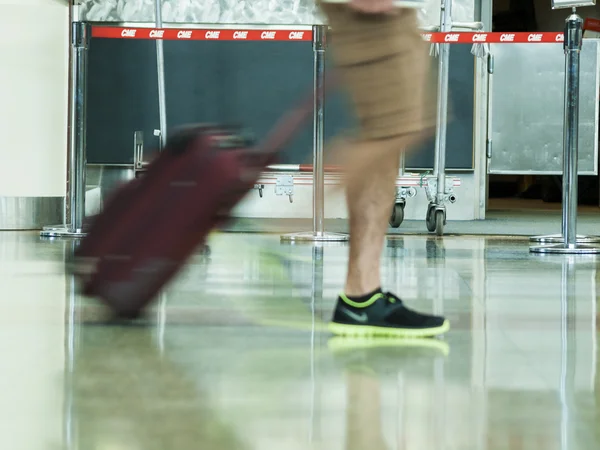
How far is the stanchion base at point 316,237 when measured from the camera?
514 cm

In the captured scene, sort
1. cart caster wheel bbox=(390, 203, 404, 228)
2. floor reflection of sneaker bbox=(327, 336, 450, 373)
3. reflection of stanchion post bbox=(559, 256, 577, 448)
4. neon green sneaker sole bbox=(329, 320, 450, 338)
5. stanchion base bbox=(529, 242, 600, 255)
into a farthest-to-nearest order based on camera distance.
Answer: cart caster wheel bbox=(390, 203, 404, 228) < stanchion base bbox=(529, 242, 600, 255) < neon green sneaker sole bbox=(329, 320, 450, 338) < floor reflection of sneaker bbox=(327, 336, 450, 373) < reflection of stanchion post bbox=(559, 256, 577, 448)

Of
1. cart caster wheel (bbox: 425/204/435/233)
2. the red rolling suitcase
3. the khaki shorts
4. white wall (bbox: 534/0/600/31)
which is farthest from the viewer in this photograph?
white wall (bbox: 534/0/600/31)

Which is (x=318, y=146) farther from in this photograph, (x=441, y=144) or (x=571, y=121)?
(x=571, y=121)

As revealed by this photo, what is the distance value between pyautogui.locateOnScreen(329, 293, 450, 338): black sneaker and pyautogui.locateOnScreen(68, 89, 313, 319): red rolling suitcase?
0.42 m

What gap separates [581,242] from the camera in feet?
16.9

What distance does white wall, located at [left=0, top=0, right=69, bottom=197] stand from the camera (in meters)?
5.67

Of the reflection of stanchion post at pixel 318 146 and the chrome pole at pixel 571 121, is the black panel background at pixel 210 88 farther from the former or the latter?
the chrome pole at pixel 571 121

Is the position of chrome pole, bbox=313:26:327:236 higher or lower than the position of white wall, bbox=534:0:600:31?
lower

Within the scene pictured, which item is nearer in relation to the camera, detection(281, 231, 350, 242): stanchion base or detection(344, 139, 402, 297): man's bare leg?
detection(344, 139, 402, 297): man's bare leg

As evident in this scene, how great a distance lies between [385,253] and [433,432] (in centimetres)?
303

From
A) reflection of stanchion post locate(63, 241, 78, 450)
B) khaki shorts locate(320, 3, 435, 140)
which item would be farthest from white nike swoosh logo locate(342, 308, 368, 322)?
reflection of stanchion post locate(63, 241, 78, 450)

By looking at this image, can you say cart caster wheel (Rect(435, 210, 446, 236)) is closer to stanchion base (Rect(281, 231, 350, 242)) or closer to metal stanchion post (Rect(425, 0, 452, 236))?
metal stanchion post (Rect(425, 0, 452, 236))

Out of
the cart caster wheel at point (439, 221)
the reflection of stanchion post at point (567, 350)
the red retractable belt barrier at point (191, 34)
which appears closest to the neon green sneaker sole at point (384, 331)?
the reflection of stanchion post at point (567, 350)

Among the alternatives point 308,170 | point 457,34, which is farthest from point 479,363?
point 308,170
